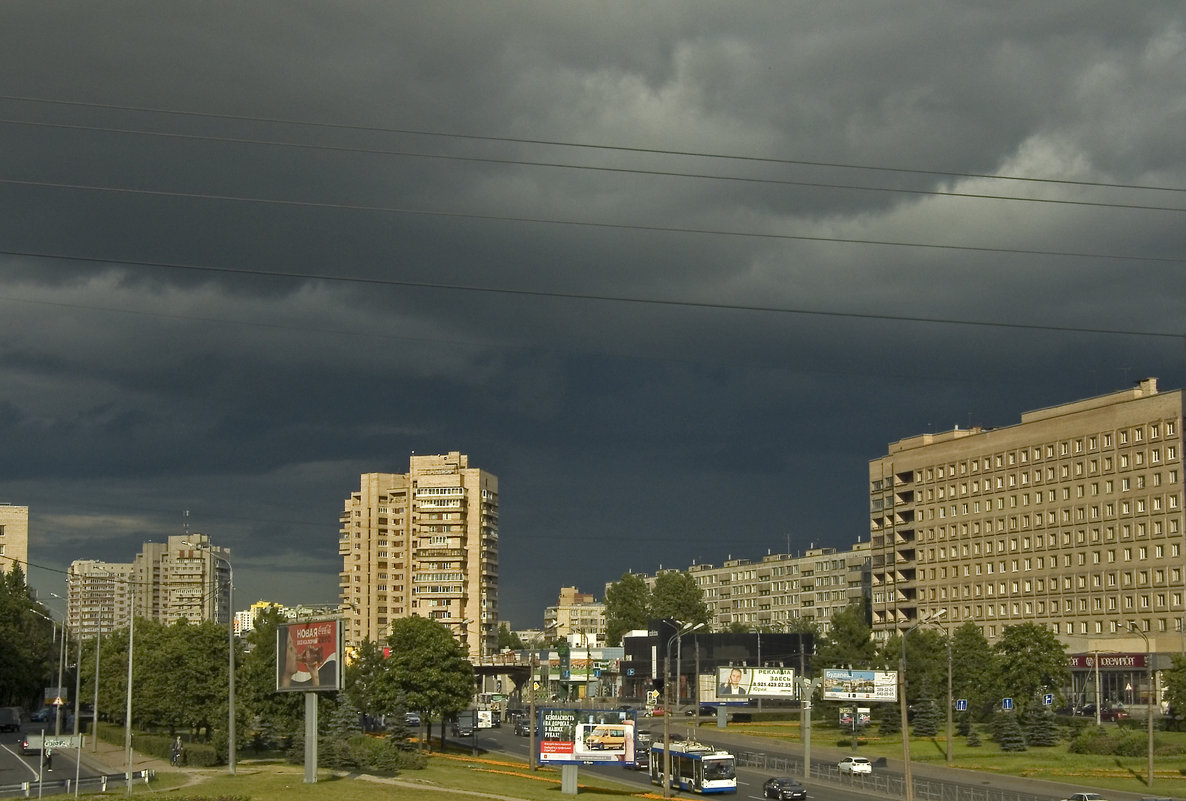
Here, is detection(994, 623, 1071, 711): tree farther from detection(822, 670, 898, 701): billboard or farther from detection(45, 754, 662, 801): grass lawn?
detection(45, 754, 662, 801): grass lawn

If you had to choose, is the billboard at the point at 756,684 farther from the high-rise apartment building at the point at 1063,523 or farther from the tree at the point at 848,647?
the high-rise apartment building at the point at 1063,523

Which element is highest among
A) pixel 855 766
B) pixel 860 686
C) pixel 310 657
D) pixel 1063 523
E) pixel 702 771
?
pixel 1063 523

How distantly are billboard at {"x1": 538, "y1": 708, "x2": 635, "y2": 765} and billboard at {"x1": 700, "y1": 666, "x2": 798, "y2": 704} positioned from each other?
191ft

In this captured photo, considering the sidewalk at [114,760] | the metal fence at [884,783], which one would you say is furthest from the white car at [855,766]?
the sidewalk at [114,760]

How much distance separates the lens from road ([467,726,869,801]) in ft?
272

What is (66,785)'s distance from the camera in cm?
7194

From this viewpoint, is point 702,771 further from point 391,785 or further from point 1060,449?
point 1060,449

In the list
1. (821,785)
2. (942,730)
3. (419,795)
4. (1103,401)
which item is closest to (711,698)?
(942,730)

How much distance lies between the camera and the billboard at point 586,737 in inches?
3054

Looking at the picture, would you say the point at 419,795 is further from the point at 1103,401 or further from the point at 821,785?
the point at 1103,401

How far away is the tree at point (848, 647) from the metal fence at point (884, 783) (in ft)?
96.3

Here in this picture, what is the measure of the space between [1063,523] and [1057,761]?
81059 millimetres

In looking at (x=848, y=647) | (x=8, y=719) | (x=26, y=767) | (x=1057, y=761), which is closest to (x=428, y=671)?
(x=26, y=767)

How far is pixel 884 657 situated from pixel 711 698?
118ft
